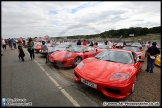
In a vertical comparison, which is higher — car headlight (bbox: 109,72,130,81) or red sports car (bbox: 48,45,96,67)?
red sports car (bbox: 48,45,96,67)

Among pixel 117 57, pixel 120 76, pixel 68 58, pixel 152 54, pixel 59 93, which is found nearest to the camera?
pixel 120 76

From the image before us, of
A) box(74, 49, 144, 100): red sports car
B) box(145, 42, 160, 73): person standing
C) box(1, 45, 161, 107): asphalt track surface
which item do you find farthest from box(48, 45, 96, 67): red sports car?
box(145, 42, 160, 73): person standing

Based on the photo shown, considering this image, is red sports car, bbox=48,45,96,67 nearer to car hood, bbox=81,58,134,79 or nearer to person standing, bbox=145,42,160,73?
car hood, bbox=81,58,134,79

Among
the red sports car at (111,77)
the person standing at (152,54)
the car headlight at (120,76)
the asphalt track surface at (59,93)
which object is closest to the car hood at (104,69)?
the red sports car at (111,77)

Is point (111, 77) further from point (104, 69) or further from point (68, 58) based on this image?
point (68, 58)

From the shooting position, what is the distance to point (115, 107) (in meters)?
2.66

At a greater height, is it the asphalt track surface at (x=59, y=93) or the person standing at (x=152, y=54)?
the person standing at (x=152, y=54)

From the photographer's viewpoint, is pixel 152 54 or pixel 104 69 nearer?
pixel 104 69

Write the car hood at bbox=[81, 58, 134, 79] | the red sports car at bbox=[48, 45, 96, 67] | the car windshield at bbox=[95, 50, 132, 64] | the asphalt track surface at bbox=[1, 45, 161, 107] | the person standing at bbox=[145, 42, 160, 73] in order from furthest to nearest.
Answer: the person standing at bbox=[145, 42, 160, 73], the red sports car at bbox=[48, 45, 96, 67], the car windshield at bbox=[95, 50, 132, 64], the car hood at bbox=[81, 58, 134, 79], the asphalt track surface at bbox=[1, 45, 161, 107]

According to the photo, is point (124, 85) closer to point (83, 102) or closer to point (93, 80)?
point (93, 80)

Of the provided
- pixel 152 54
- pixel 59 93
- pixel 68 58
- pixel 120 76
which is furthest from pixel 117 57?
pixel 152 54

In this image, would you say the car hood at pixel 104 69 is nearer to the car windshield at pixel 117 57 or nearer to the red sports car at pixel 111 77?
the red sports car at pixel 111 77

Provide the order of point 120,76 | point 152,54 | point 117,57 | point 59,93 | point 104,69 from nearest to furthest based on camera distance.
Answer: point 120,76 → point 59,93 → point 104,69 → point 117,57 → point 152,54

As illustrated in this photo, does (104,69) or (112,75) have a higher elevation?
(104,69)
